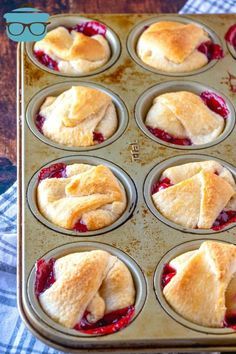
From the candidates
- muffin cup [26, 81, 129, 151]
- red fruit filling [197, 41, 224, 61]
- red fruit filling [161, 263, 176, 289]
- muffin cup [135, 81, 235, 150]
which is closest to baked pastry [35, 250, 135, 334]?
red fruit filling [161, 263, 176, 289]

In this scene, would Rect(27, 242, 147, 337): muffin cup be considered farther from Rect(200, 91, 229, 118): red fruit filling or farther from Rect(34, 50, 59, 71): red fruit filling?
Rect(34, 50, 59, 71): red fruit filling

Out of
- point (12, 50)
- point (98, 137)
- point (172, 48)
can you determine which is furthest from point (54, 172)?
point (12, 50)

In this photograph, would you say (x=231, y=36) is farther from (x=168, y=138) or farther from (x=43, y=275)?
(x=43, y=275)

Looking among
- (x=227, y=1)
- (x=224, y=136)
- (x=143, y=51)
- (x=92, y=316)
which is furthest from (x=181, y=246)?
(x=227, y=1)

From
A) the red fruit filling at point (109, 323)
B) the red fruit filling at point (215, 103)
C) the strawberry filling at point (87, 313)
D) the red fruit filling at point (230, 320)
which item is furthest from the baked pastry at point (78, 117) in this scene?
the red fruit filling at point (230, 320)

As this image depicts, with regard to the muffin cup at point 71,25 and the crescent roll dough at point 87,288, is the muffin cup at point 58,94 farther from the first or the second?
the crescent roll dough at point 87,288

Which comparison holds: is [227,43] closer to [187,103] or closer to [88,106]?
[187,103]
